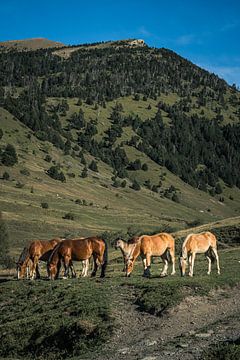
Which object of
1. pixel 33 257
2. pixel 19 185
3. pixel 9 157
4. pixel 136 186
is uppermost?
pixel 9 157

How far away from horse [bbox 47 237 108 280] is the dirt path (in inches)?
211

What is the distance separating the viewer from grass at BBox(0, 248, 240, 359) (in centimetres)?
1530

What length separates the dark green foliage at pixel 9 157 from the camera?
450 ft

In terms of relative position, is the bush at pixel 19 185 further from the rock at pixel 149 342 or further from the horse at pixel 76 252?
the rock at pixel 149 342

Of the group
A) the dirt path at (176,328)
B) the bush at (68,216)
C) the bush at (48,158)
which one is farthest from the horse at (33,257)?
the bush at (48,158)

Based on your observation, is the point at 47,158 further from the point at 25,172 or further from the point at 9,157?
the point at 9,157

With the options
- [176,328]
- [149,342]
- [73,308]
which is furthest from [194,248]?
[149,342]

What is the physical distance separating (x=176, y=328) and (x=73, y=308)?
484 cm

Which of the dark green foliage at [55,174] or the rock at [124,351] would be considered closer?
the rock at [124,351]

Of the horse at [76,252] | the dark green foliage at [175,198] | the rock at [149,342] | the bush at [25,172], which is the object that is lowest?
the rock at [149,342]

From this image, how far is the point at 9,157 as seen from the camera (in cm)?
13750

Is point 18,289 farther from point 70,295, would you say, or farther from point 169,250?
point 169,250

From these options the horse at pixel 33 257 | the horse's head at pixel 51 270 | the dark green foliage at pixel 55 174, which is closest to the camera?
the horse's head at pixel 51 270

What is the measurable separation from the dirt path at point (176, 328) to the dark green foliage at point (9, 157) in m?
124
